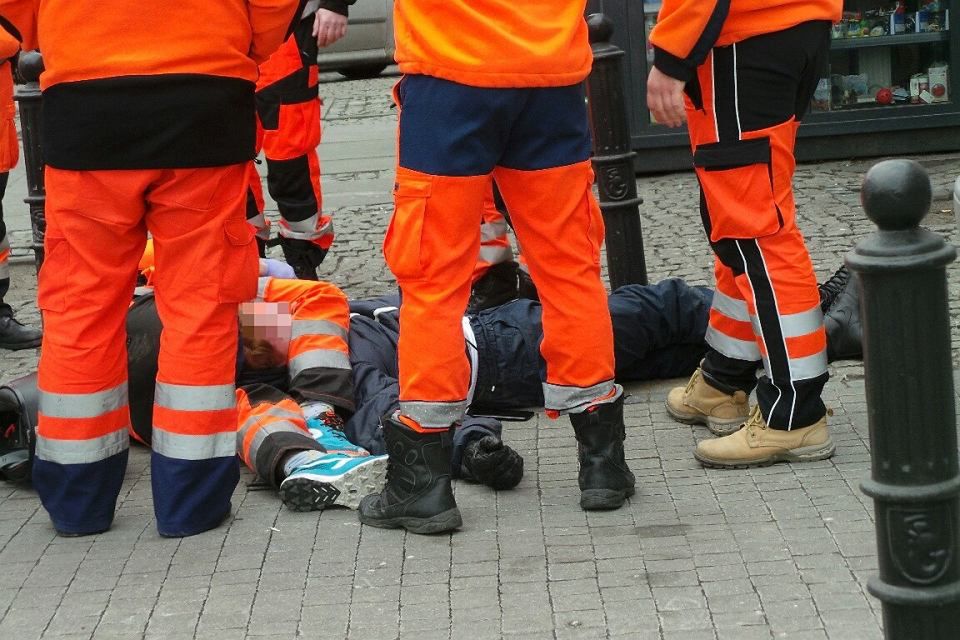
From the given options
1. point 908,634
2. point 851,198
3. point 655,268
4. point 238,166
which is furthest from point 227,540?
point 851,198

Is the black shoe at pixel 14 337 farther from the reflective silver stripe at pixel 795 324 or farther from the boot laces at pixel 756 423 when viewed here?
the reflective silver stripe at pixel 795 324

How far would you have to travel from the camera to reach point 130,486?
464cm

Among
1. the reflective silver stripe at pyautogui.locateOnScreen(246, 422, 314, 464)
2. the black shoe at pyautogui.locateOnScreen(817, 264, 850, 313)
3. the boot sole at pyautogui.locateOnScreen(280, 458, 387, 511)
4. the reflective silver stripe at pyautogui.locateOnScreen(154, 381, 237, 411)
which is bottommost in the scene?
the boot sole at pyautogui.locateOnScreen(280, 458, 387, 511)

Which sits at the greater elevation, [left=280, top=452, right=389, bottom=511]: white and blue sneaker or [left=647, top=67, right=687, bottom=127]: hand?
[left=647, top=67, right=687, bottom=127]: hand

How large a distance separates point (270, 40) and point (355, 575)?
145 cm

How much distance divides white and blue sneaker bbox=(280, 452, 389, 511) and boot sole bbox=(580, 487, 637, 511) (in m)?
0.58

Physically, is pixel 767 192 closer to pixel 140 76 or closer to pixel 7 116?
pixel 140 76

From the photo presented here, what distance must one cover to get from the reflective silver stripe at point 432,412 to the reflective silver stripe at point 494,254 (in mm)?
2095

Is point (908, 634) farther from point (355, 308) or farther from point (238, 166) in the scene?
point (355, 308)

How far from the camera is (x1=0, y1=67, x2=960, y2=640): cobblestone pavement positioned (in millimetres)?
3395

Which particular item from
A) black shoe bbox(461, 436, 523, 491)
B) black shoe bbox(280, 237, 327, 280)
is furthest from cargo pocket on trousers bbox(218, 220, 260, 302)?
black shoe bbox(280, 237, 327, 280)

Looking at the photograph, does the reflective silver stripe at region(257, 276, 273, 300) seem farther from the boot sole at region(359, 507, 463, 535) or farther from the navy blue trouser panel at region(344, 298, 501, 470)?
the boot sole at region(359, 507, 463, 535)

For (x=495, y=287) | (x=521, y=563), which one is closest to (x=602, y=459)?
(x=521, y=563)

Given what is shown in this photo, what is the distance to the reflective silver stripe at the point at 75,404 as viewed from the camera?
4.06 m
